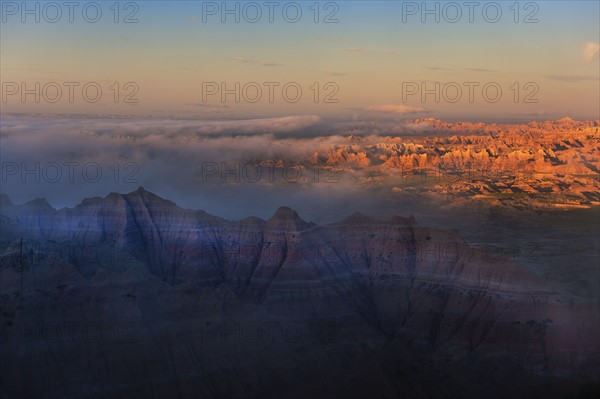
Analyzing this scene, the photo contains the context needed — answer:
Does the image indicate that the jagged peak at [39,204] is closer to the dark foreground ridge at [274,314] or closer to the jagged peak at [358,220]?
the dark foreground ridge at [274,314]

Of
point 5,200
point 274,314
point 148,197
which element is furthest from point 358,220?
point 5,200

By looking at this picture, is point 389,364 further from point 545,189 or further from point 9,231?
point 545,189

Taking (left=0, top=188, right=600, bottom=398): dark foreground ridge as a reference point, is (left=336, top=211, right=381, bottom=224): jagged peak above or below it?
above

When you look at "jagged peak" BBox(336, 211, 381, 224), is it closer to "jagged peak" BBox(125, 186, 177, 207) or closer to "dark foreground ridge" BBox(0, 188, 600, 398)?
"dark foreground ridge" BBox(0, 188, 600, 398)

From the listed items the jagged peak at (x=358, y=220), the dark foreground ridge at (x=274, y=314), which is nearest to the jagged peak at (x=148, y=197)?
the dark foreground ridge at (x=274, y=314)

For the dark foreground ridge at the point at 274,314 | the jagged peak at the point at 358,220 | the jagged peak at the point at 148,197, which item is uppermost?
the jagged peak at the point at 148,197

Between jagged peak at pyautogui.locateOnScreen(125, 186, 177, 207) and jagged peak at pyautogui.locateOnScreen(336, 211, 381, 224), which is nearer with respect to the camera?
jagged peak at pyautogui.locateOnScreen(336, 211, 381, 224)

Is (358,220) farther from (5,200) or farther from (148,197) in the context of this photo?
(5,200)

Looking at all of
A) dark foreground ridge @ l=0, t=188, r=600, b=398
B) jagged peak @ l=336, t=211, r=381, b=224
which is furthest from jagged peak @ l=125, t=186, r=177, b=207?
jagged peak @ l=336, t=211, r=381, b=224

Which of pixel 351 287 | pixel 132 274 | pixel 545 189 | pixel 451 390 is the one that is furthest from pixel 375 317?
pixel 545 189
